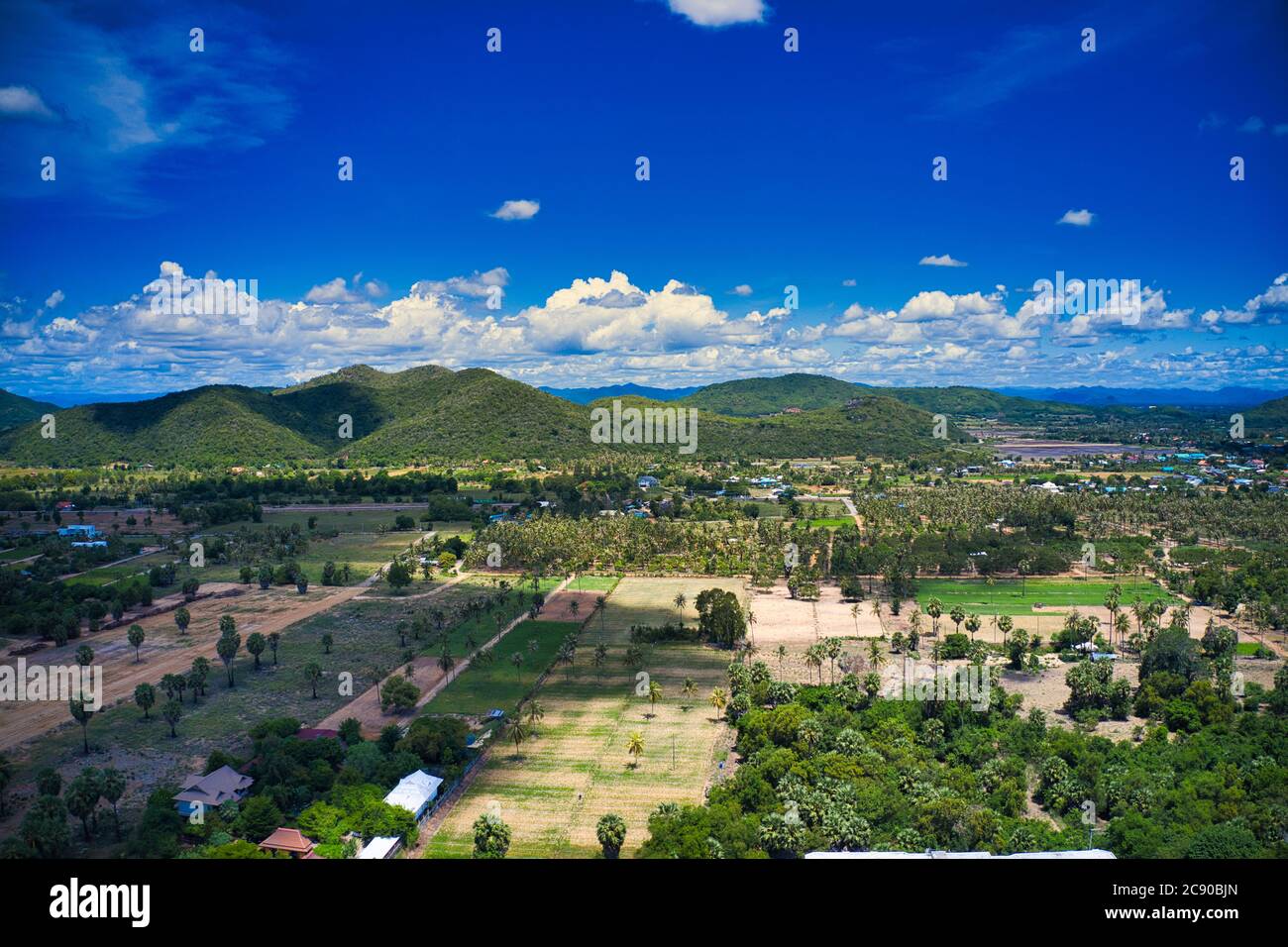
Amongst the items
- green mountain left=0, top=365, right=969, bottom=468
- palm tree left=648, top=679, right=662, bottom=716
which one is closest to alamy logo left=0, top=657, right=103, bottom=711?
palm tree left=648, top=679, right=662, bottom=716

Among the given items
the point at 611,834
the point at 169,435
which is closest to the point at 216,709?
the point at 611,834

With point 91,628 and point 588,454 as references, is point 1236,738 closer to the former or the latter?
point 91,628

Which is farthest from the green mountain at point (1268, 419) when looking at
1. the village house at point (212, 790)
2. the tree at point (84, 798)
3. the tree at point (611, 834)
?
the tree at point (84, 798)

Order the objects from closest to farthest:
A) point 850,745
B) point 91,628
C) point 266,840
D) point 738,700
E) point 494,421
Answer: point 266,840, point 850,745, point 738,700, point 91,628, point 494,421

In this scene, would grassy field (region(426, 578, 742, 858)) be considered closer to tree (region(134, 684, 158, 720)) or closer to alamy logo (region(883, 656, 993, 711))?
alamy logo (region(883, 656, 993, 711))

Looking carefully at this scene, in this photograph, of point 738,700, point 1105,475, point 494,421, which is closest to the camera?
point 738,700

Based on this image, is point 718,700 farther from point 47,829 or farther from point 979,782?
point 47,829
